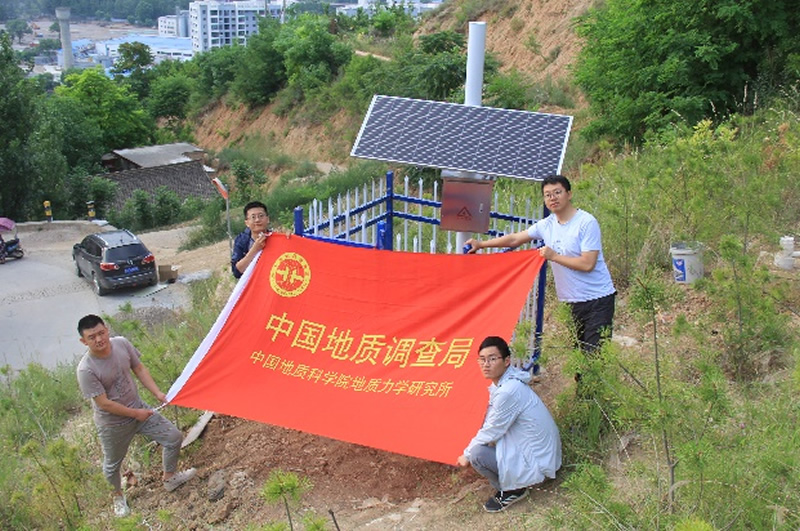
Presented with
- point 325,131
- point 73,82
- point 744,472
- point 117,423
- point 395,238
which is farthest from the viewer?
point 73,82

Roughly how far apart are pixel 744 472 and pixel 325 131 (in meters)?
30.3

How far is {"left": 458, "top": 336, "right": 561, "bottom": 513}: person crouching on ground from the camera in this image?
13.7ft

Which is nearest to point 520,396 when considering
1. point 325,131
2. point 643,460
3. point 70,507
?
point 643,460

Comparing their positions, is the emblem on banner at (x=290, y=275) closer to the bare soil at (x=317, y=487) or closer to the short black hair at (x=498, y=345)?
the bare soil at (x=317, y=487)

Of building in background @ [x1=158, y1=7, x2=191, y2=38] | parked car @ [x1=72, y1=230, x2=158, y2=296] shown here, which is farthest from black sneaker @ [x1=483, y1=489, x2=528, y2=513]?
building in background @ [x1=158, y1=7, x2=191, y2=38]

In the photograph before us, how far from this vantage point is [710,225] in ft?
21.5

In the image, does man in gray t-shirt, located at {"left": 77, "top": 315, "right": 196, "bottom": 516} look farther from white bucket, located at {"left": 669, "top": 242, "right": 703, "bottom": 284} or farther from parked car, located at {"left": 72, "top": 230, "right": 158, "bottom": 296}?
parked car, located at {"left": 72, "top": 230, "right": 158, "bottom": 296}

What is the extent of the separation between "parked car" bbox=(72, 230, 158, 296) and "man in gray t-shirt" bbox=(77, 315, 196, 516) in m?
12.4

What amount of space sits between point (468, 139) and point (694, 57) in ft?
23.5

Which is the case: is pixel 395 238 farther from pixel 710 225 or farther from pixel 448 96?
pixel 448 96

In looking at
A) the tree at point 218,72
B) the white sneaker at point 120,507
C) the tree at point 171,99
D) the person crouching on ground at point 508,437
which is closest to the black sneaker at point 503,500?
the person crouching on ground at point 508,437

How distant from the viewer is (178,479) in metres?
5.07

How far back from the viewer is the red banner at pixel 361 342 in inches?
187

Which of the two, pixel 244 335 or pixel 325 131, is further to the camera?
pixel 325 131
